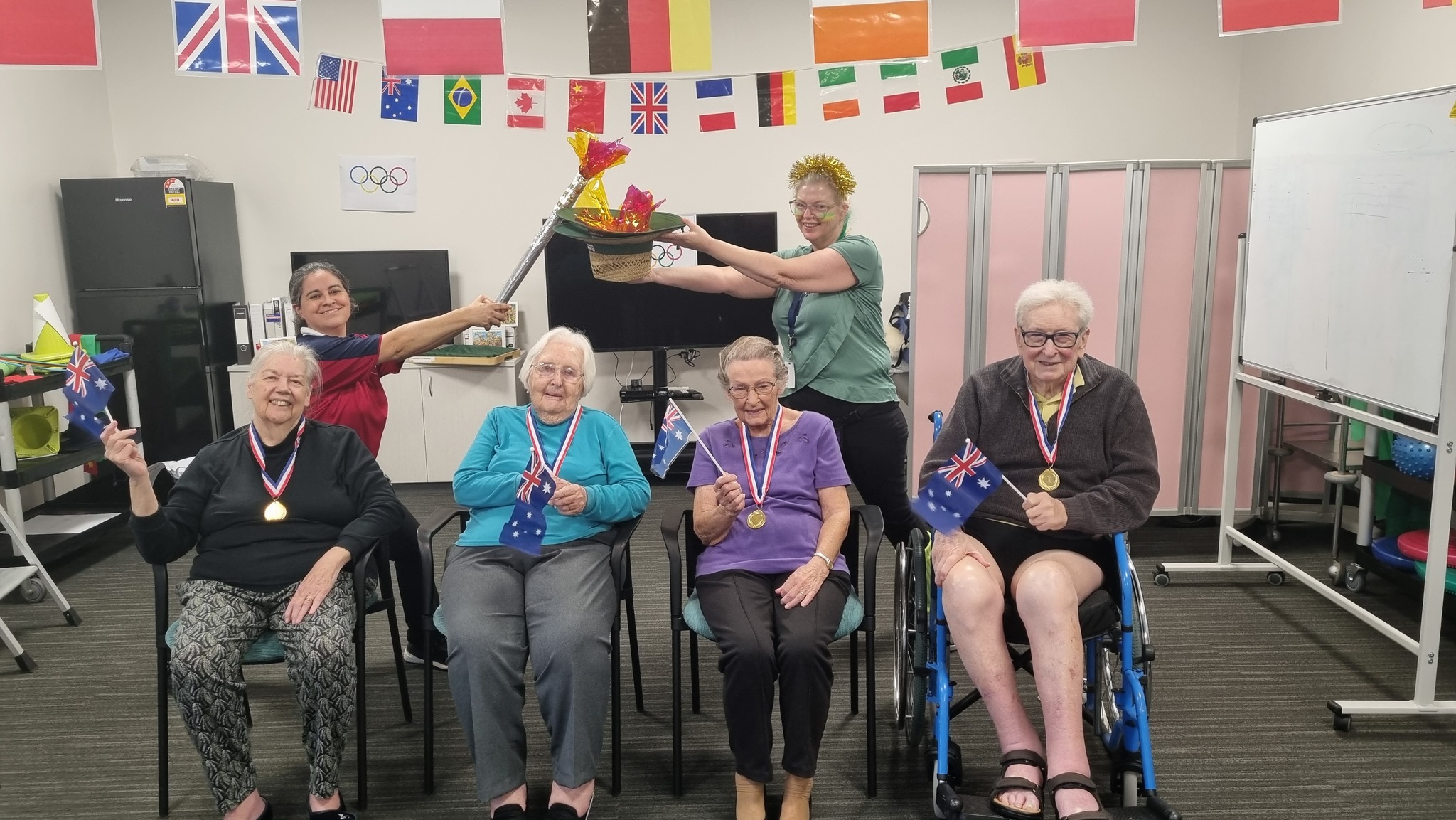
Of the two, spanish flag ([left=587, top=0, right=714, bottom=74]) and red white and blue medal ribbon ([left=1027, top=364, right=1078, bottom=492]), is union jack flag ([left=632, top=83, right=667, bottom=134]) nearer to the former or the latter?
spanish flag ([left=587, top=0, right=714, bottom=74])

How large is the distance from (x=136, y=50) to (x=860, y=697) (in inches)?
205

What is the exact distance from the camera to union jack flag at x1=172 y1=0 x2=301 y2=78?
2783mm

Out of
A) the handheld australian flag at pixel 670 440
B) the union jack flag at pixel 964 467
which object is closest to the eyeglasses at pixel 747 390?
the handheld australian flag at pixel 670 440

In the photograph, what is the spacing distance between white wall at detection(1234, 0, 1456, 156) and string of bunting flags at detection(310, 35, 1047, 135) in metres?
1.24

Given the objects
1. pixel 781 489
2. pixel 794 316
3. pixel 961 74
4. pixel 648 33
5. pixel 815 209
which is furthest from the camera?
pixel 961 74

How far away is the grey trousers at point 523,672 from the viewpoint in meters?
2.31

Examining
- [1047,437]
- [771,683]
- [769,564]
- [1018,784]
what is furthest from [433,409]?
[1018,784]

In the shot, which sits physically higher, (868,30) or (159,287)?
(868,30)

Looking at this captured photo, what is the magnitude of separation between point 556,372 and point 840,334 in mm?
847

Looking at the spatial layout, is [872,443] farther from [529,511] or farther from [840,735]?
[529,511]

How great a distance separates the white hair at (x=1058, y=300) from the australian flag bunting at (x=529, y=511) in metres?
1.21

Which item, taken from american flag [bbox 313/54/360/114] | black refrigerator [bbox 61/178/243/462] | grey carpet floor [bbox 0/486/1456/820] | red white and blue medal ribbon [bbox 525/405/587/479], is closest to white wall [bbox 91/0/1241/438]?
black refrigerator [bbox 61/178/243/462]

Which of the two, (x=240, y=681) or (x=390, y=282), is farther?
(x=390, y=282)

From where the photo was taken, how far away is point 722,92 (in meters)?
5.31
